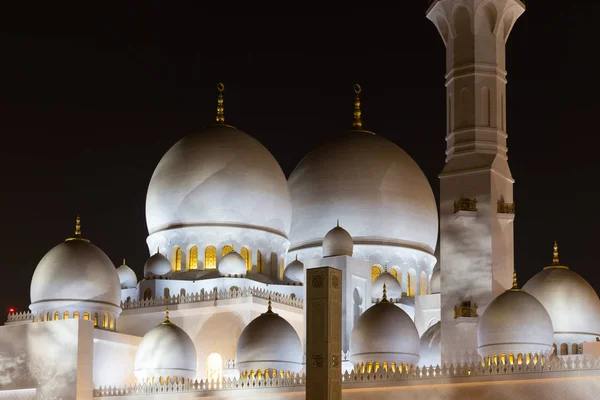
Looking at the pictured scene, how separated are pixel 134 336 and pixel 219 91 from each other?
32.7 feet

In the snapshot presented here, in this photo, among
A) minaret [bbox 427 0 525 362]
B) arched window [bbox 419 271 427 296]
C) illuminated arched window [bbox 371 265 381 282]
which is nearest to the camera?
minaret [bbox 427 0 525 362]

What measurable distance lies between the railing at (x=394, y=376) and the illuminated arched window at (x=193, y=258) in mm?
5930

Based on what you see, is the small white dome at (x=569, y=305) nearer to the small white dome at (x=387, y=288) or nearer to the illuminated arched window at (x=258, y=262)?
the small white dome at (x=387, y=288)

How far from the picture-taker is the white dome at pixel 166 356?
1270 inches

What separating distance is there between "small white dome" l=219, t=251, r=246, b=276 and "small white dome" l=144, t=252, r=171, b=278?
6.16 ft

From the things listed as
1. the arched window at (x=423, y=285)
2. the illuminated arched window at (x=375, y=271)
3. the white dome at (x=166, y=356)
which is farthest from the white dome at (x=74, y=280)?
the arched window at (x=423, y=285)

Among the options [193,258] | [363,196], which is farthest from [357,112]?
[193,258]

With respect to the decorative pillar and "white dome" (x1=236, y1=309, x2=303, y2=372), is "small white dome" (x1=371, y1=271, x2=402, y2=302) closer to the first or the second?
"white dome" (x1=236, y1=309, x2=303, y2=372)

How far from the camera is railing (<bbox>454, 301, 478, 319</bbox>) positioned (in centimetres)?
2980

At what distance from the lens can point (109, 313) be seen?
35.0 m

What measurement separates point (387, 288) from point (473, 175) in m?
6.96

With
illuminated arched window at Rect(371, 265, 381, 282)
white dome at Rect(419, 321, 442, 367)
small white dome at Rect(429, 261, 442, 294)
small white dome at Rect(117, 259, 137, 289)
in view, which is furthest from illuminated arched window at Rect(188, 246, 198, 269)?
white dome at Rect(419, 321, 442, 367)

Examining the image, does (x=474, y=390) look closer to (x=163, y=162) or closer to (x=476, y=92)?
(x=476, y=92)

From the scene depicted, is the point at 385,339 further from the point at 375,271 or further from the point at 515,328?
the point at 375,271
